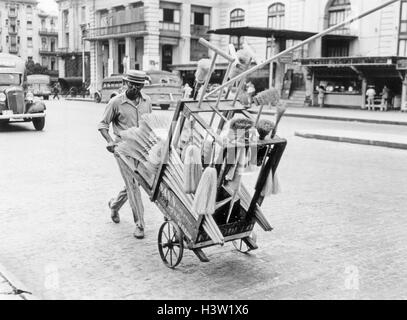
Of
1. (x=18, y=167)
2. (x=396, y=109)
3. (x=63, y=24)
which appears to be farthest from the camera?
(x=63, y=24)

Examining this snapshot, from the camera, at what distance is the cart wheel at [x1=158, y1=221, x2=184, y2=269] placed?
503cm

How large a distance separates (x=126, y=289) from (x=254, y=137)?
1620 mm

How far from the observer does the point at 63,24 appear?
2793 inches

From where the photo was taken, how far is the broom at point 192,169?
15.0 feet

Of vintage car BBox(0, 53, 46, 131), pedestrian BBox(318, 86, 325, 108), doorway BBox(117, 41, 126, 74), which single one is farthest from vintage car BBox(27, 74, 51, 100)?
vintage car BBox(0, 53, 46, 131)

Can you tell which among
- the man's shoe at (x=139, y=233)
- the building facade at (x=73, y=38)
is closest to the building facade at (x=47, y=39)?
the building facade at (x=73, y=38)

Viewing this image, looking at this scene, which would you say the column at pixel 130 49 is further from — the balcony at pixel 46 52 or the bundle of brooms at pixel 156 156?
the balcony at pixel 46 52

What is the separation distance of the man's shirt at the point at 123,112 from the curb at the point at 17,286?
2.12 metres

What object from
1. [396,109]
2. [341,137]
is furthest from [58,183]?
[396,109]

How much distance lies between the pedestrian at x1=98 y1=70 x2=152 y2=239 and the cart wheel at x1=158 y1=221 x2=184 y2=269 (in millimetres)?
761

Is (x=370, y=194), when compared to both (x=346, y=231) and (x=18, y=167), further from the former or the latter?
(x=18, y=167)

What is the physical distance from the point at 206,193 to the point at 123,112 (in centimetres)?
219

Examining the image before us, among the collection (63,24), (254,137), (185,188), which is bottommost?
(185,188)

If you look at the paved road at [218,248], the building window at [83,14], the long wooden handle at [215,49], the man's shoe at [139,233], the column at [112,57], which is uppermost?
the building window at [83,14]
